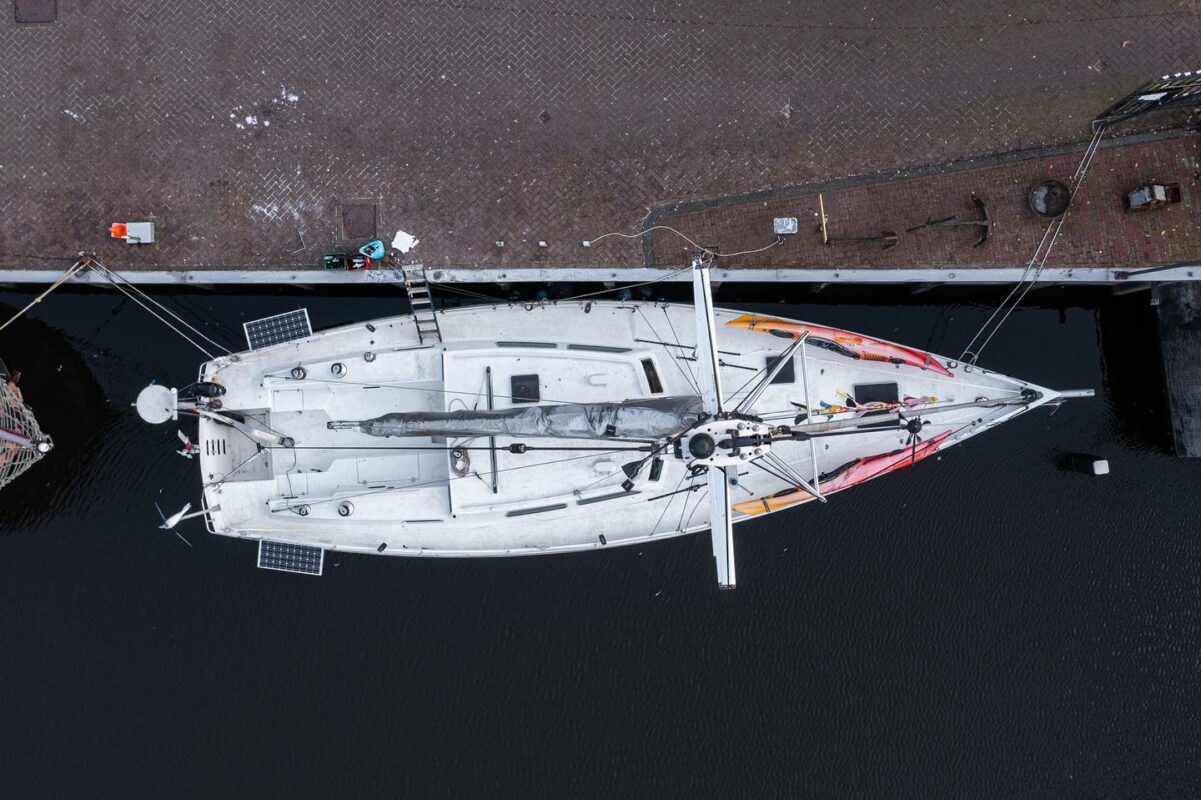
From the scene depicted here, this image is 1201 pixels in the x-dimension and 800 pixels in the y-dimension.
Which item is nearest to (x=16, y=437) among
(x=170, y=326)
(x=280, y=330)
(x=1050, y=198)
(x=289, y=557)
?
(x=170, y=326)

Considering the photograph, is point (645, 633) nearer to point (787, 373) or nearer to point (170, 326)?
point (787, 373)

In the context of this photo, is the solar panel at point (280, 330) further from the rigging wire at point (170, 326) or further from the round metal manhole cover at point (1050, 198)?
the round metal manhole cover at point (1050, 198)

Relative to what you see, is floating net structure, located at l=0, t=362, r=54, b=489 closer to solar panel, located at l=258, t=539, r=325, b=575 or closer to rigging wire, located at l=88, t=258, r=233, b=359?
rigging wire, located at l=88, t=258, r=233, b=359

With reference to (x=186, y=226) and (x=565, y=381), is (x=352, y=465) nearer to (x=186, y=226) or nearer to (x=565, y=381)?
(x=565, y=381)

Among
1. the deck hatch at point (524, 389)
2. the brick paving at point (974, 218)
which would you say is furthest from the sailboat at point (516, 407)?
the brick paving at point (974, 218)

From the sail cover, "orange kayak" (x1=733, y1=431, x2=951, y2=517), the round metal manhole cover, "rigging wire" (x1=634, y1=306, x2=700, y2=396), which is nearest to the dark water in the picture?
"orange kayak" (x1=733, y1=431, x2=951, y2=517)

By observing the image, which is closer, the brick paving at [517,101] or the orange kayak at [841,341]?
the orange kayak at [841,341]
